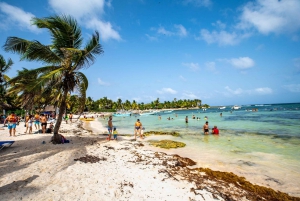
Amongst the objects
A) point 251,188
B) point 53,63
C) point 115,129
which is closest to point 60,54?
point 53,63

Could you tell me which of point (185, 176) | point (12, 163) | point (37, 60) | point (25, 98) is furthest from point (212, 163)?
point (37, 60)

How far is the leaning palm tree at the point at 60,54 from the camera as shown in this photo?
317 inches

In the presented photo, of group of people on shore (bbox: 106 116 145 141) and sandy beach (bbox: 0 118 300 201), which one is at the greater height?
group of people on shore (bbox: 106 116 145 141)

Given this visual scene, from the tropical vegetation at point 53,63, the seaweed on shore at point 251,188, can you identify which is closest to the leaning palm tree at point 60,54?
the tropical vegetation at point 53,63

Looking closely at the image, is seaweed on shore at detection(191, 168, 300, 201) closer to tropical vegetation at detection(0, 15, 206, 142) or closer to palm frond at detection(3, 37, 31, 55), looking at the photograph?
tropical vegetation at detection(0, 15, 206, 142)

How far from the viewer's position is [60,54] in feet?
30.8

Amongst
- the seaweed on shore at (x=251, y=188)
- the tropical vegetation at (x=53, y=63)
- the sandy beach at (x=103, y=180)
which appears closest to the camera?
the sandy beach at (x=103, y=180)

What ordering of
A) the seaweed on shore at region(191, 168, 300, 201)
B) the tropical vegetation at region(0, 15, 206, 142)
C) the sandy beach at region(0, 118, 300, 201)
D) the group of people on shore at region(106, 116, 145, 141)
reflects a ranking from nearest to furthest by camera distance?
the sandy beach at region(0, 118, 300, 201)
the seaweed on shore at region(191, 168, 300, 201)
the tropical vegetation at region(0, 15, 206, 142)
the group of people on shore at region(106, 116, 145, 141)

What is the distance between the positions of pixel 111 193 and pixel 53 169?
2.56 metres

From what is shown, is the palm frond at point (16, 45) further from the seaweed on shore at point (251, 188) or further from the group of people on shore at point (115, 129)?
the seaweed on shore at point (251, 188)

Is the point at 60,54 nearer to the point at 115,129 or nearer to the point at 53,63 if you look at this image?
the point at 53,63

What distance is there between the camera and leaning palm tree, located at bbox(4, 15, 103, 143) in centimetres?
805

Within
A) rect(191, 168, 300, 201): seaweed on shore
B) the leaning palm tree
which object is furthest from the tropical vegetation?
rect(191, 168, 300, 201): seaweed on shore

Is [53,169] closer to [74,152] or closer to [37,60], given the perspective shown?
[74,152]
